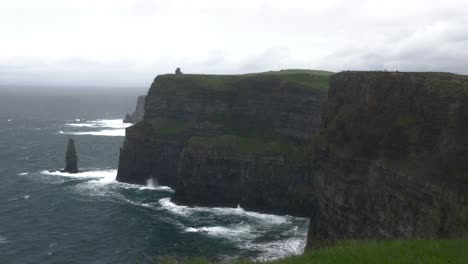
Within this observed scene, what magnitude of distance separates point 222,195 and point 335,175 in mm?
33480

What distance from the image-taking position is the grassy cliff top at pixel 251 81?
86125 mm

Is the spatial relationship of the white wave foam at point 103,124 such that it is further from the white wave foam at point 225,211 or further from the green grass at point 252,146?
the white wave foam at point 225,211

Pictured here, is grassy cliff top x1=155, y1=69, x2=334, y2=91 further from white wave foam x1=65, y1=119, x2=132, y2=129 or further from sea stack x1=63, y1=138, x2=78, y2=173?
white wave foam x1=65, y1=119, x2=132, y2=129

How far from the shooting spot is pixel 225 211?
73062 mm

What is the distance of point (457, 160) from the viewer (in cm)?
3422

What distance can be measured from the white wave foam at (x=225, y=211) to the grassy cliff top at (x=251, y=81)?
24365mm

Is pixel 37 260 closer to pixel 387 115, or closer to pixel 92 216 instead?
pixel 92 216

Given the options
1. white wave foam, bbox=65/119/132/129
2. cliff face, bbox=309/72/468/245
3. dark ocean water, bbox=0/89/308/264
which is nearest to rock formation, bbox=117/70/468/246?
cliff face, bbox=309/72/468/245

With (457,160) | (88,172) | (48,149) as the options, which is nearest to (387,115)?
(457,160)

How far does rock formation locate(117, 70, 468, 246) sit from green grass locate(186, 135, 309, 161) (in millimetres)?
170

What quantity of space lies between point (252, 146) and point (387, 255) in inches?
2578

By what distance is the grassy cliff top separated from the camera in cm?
8612

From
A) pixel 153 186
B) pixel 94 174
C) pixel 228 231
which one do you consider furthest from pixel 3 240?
pixel 94 174

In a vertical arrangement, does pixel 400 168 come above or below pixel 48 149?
above
